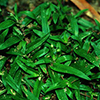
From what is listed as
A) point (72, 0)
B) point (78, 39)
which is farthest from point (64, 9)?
point (78, 39)

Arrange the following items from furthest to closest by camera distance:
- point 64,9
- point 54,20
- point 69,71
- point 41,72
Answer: point 64,9 < point 54,20 < point 41,72 < point 69,71

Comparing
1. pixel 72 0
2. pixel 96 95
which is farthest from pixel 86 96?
pixel 72 0

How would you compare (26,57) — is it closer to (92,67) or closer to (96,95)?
(92,67)

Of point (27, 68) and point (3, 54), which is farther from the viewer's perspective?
point (3, 54)

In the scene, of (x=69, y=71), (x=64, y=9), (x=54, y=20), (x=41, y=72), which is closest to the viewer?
(x=69, y=71)

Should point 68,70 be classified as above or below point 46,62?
below

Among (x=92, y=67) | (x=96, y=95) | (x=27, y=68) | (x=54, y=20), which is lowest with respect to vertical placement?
(x=96, y=95)

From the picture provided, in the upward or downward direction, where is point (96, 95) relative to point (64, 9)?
downward
